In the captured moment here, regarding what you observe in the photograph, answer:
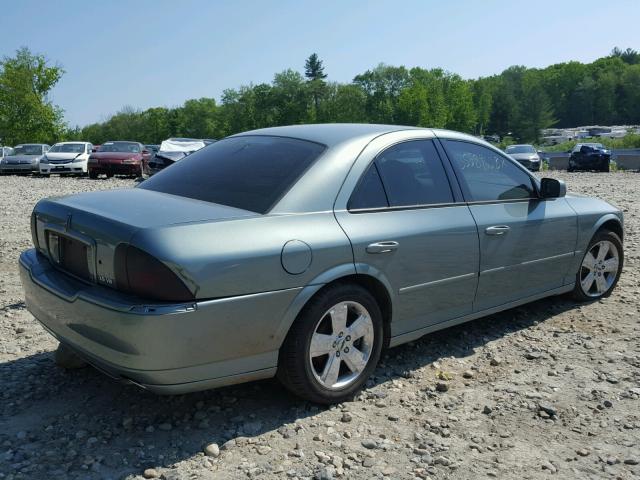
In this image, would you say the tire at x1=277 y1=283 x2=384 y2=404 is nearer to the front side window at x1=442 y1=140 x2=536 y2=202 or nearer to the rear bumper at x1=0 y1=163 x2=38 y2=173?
the front side window at x1=442 y1=140 x2=536 y2=202

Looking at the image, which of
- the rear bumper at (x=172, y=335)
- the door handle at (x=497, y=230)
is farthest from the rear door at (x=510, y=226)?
the rear bumper at (x=172, y=335)

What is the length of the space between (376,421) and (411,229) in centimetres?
109

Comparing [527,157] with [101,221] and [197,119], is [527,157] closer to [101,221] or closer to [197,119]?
[101,221]

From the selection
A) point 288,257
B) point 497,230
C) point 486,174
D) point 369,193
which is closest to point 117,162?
Result: point 486,174

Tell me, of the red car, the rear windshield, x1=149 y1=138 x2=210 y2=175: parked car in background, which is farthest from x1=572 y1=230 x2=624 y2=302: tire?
the red car

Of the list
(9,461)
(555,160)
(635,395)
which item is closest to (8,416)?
(9,461)

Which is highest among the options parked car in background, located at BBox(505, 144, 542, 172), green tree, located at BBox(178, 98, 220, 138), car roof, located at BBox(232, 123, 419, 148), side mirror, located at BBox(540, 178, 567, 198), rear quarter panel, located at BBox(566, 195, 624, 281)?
green tree, located at BBox(178, 98, 220, 138)

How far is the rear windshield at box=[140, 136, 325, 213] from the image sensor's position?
3176 millimetres

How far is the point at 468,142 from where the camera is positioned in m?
4.24

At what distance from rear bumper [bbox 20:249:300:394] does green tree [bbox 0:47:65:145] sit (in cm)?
5159

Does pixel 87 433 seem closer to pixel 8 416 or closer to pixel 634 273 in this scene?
pixel 8 416

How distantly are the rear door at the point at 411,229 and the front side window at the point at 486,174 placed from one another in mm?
175

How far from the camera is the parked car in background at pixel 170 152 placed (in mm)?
19719

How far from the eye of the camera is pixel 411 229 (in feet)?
11.5
